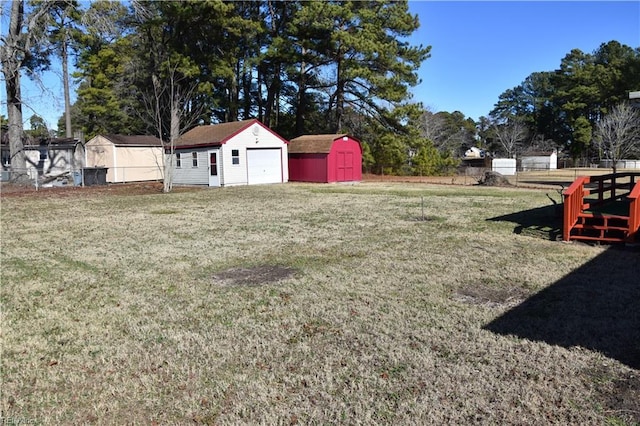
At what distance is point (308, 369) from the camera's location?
3.89 meters

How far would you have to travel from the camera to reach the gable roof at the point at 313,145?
2780 centimetres

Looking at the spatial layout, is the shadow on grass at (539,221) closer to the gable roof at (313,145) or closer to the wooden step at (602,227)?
the wooden step at (602,227)

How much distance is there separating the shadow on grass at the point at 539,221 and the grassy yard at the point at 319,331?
19 centimetres

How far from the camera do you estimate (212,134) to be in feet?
91.4

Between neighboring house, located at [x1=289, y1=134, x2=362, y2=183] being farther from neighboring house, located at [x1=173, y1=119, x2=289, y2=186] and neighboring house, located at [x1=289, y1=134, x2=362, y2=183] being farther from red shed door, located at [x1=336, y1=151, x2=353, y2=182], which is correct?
neighboring house, located at [x1=173, y1=119, x2=289, y2=186]

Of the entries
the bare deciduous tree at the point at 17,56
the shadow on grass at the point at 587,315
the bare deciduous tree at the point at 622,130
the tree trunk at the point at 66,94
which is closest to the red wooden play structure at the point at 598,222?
the shadow on grass at the point at 587,315

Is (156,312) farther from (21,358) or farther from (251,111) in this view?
(251,111)

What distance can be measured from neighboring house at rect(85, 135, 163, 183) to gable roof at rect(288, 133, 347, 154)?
8.86 meters

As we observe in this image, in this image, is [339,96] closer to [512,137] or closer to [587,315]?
[587,315]

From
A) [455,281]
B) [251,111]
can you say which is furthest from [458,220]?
[251,111]

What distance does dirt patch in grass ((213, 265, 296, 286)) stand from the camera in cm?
660

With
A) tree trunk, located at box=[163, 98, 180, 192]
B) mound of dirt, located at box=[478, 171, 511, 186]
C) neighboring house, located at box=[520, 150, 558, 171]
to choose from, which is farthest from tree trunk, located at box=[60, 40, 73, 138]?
neighboring house, located at box=[520, 150, 558, 171]

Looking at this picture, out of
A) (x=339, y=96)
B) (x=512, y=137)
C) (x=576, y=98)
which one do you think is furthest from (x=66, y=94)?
(x=576, y=98)

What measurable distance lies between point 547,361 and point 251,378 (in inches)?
92.9
